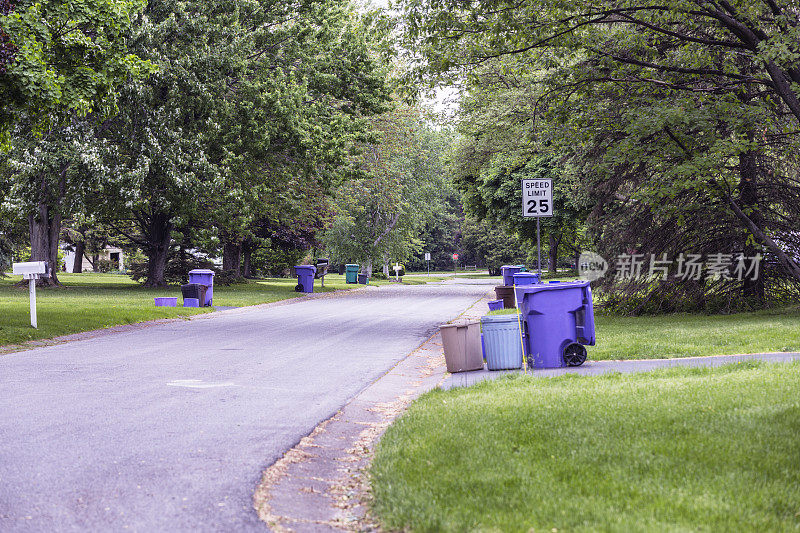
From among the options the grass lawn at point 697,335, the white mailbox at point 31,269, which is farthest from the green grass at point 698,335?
the white mailbox at point 31,269

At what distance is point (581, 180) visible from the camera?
22328mm

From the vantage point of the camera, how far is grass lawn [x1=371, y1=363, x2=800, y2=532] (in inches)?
171

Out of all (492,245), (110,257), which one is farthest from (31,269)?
(110,257)

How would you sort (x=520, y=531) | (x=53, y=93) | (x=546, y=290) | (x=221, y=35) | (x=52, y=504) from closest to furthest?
1. (x=520, y=531)
2. (x=52, y=504)
3. (x=546, y=290)
4. (x=53, y=93)
5. (x=221, y=35)

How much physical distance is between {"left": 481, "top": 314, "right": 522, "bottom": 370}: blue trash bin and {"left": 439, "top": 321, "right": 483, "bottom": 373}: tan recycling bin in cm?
33

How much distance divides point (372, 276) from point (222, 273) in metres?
28.4

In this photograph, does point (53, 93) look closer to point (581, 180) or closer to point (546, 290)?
point (546, 290)

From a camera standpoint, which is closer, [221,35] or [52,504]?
[52,504]

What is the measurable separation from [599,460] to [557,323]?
18.5 ft

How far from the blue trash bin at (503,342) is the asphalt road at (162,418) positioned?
1722 mm

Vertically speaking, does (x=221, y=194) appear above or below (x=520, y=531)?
above

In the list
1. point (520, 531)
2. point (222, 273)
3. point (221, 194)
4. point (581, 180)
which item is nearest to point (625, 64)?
point (581, 180)

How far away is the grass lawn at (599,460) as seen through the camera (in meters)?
4.34

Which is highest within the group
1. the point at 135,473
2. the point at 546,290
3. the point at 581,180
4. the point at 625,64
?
the point at 625,64
